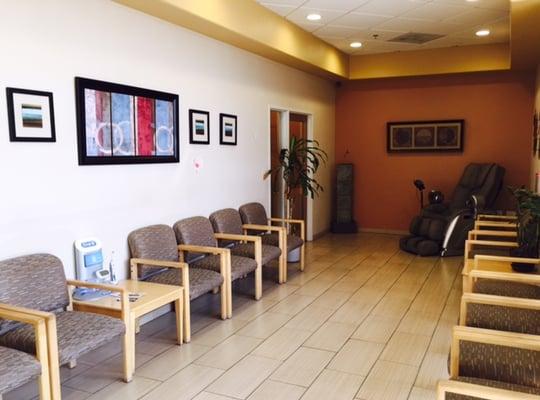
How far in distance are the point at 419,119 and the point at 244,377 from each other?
5971mm

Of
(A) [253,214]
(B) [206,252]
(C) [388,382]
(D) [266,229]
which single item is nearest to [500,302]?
(C) [388,382]

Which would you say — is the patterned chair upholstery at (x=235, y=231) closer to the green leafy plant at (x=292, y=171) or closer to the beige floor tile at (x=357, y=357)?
the green leafy plant at (x=292, y=171)

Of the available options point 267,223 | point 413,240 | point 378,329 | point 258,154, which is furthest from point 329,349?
point 413,240

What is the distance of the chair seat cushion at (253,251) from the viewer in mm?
4691

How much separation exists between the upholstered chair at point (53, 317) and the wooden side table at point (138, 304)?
0.07 meters

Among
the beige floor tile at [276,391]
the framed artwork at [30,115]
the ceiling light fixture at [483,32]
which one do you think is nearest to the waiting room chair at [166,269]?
the beige floor tile at [276,391]

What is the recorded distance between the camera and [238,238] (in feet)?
15.2

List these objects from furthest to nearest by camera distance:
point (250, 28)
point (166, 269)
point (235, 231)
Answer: point (235, 231) < point (250, 28) < point (166, 269)

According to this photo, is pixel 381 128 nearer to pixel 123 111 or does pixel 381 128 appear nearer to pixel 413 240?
pixel 413 240

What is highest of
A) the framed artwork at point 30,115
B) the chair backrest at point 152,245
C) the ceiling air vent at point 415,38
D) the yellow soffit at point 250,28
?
the ceiling air vent at point 415,38

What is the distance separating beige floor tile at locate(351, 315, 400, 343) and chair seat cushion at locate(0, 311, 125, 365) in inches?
73.3

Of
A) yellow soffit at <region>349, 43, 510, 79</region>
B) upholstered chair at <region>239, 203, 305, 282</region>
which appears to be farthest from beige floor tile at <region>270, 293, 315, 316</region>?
yellow soffit at <region>349, 43, 510, 79</region>

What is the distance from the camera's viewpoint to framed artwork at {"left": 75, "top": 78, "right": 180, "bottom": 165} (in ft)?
11.3

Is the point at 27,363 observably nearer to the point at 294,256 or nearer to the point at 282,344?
the point at 282,344
